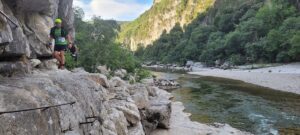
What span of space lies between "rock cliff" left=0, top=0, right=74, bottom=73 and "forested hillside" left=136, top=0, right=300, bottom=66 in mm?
63780

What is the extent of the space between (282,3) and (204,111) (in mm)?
86393

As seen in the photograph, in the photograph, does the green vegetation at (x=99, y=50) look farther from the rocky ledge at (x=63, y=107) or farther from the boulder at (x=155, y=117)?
the rocky ledge at (x=63, y=107)

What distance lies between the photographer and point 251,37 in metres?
99.9

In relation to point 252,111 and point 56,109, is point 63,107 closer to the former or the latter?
point 56,109

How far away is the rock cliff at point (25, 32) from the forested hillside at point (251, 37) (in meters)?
63.8

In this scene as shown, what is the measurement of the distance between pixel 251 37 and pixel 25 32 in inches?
3676

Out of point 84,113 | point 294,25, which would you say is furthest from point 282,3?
point 84,113

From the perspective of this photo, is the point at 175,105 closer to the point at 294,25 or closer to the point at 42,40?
the point at 42,40

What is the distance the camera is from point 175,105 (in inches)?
1154

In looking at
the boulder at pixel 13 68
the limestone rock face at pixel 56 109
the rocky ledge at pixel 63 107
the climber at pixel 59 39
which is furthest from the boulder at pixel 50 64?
the boulder at pixel 13 68

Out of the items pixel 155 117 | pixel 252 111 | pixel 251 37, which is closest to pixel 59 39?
pixel 155 117

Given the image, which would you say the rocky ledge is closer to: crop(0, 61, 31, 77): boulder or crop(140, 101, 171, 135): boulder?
crop(140, 101, 171, 135): boulder

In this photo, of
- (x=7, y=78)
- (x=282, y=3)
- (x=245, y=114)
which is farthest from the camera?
(x=282, y=3)

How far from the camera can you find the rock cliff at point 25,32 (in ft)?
31.8
